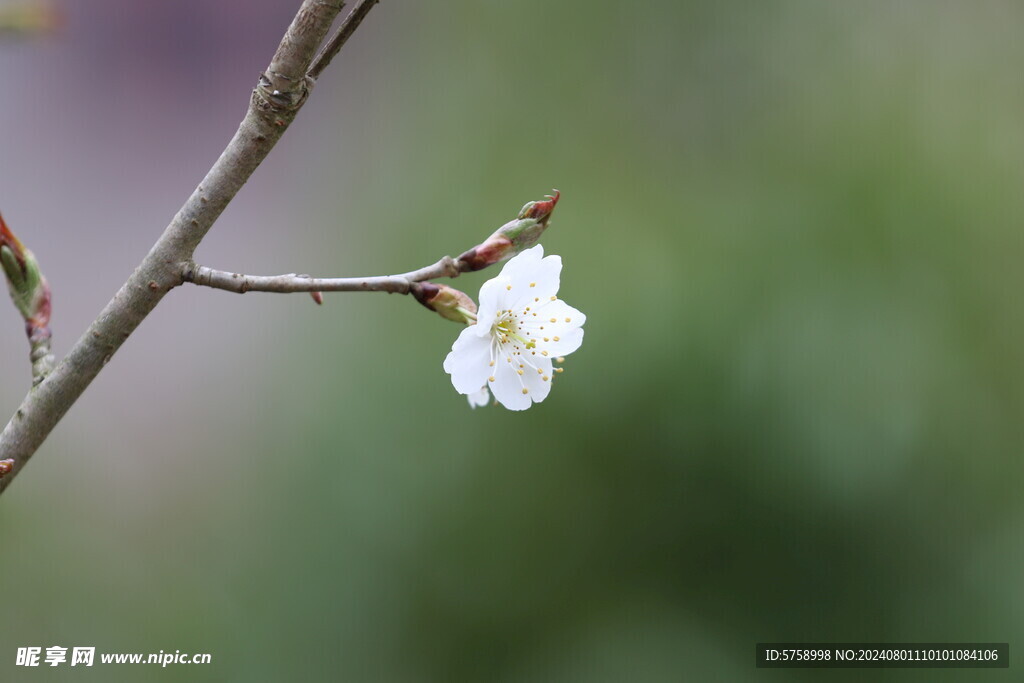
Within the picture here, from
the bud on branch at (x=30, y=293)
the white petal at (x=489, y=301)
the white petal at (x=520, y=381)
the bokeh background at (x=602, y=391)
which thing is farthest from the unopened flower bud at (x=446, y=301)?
the bokeh background at (x=602, y=391)

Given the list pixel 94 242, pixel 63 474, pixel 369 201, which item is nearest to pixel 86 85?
pixel 94 242

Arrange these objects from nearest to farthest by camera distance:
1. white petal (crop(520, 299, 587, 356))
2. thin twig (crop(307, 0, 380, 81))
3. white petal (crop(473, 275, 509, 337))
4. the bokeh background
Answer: thin twig (crop(307, 0, 380, 81)) < white petal (crop(473, 275, 509, 337)) < white petal (crop(520, 299, 587, 356)) < the bokeh background

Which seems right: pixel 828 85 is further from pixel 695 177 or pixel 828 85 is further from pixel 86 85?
pixel 86 85

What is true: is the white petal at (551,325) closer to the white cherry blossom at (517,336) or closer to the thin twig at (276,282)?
the white cherry blossom at (517,336)

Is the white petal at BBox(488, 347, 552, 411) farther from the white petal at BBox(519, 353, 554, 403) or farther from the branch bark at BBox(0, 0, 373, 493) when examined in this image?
the branch bark at BBox(0, 0, 373, 493)

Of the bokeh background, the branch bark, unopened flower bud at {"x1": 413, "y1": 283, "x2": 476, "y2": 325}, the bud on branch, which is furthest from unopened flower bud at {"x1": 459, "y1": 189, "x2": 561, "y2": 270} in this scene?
the bokeh background
